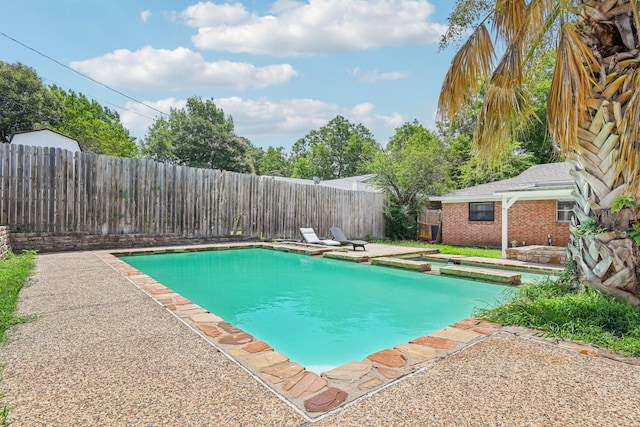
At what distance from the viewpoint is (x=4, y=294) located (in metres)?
4.06

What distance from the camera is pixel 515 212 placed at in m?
12.1

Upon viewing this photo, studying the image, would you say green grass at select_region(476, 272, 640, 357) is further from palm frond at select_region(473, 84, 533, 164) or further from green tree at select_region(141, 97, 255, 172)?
green tree at select_region(141, 97, 255, 172)

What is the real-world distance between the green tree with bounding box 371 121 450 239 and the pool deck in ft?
41.4

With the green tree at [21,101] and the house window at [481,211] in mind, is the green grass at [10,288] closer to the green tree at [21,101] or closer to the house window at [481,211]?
the house window at [481,211]

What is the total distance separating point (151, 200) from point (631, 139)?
1098cm

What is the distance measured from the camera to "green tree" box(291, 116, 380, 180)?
37.2 meters

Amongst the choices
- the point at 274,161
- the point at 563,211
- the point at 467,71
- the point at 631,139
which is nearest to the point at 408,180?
the point at 563,211

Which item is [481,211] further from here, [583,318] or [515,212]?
[583,318]

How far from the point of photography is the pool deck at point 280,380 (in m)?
1.77

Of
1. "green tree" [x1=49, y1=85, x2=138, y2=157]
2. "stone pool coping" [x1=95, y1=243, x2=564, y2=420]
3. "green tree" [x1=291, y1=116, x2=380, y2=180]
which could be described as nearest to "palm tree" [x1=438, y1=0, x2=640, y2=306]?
"stone pool coping" [x1=95, y1=243, x2=564, y2=420]

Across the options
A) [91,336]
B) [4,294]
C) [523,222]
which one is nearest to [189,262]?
[4,294]

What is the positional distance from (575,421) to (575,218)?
2987 mm

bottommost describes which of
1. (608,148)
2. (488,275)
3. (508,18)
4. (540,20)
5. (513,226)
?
(488,275)

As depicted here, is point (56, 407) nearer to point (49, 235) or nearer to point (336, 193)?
point (49, 235)
